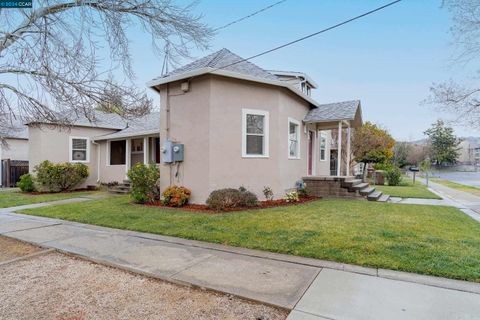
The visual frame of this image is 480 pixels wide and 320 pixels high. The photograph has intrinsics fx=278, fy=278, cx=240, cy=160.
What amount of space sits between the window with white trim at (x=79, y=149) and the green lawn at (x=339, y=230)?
25.2 feet

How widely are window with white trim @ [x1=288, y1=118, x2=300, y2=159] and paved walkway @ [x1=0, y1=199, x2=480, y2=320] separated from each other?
22.1 ft

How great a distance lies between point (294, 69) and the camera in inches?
585

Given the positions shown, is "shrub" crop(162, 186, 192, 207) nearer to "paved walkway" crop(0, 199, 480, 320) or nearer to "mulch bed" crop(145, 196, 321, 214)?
"mulch bed" crop(145, 196, 321, 214)

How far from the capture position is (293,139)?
11281 millimetres

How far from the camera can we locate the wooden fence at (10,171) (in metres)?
18.3

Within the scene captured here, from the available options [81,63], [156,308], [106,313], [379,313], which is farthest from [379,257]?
[81,63]

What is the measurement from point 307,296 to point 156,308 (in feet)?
5.23

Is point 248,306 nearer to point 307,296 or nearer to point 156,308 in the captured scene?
point 307,296

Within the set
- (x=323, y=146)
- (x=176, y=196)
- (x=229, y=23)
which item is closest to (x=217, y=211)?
(x=176, y=196)

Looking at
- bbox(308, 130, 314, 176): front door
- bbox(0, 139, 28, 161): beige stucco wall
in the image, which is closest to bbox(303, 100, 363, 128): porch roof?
bbox(308, 130, 314, 176): front door

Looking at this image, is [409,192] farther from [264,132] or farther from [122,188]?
[122,188]

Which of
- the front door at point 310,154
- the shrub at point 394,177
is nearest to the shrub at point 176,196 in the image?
the front door at point 310,154

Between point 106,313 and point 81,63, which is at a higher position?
point 81,63

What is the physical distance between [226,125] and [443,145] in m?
60.8
